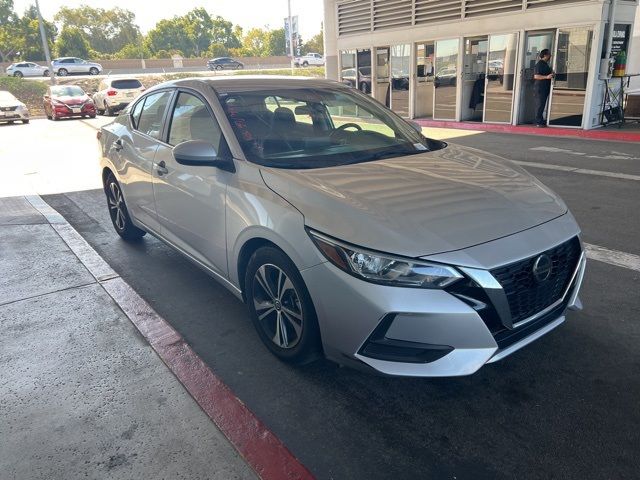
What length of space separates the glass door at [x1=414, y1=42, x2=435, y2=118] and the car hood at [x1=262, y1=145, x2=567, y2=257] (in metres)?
13.7

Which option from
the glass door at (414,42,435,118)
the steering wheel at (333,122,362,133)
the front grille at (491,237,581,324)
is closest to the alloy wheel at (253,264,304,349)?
the front grille at (491,237,581,324)

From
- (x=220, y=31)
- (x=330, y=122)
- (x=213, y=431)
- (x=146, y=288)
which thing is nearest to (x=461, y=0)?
(x=330, y=122)

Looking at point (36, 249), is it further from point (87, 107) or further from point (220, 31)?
point (220, 31)

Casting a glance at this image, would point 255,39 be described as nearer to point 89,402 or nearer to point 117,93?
point 117,93

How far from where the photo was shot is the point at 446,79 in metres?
15.5

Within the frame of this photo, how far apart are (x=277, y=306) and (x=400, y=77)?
1543 cm

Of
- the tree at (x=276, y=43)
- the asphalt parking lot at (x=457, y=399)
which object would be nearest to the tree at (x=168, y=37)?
the tree at (x=276, y=43)

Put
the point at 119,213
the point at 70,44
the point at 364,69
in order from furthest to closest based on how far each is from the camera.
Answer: the point at 70,44
the point at 364,69
the point at 119,213

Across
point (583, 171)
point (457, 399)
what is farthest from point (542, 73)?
point (457, 399)

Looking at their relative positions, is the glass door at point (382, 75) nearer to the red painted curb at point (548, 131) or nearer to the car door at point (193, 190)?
the red painted curb at point (548, 131)

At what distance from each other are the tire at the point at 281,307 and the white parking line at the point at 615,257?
3061 mm

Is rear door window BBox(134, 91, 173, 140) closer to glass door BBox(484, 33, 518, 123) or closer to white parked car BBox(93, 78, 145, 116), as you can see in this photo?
glass door BBox(484, 33, 518, 123)

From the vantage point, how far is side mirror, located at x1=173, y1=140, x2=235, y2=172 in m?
3.18

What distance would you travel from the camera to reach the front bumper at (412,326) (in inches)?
91.3
